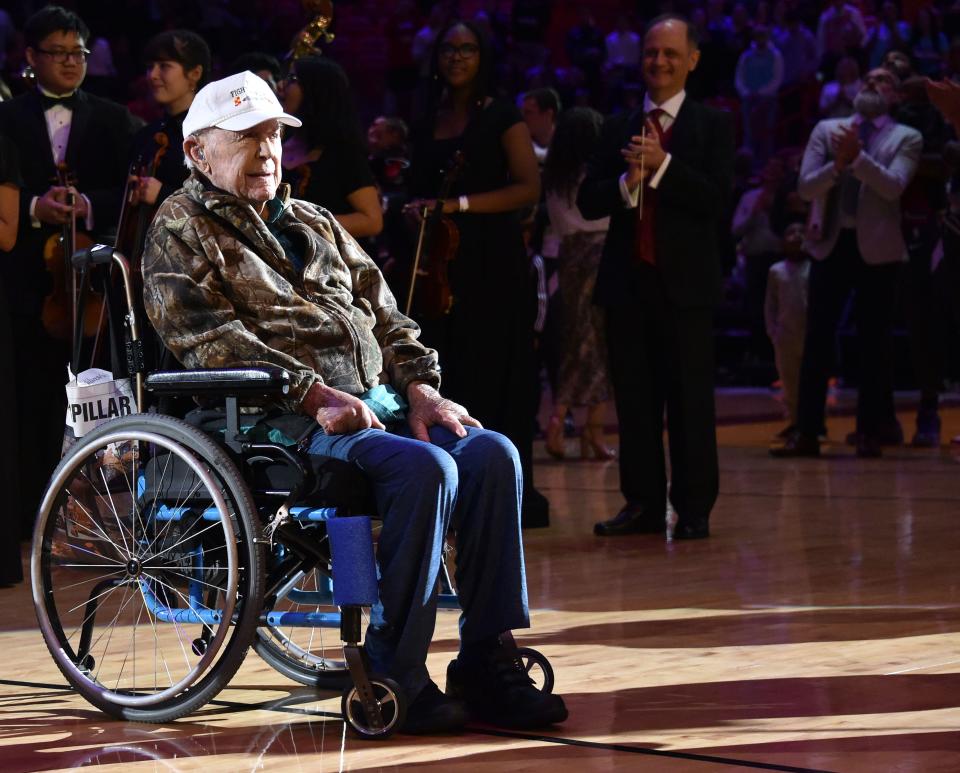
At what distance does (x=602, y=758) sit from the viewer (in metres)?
2.81

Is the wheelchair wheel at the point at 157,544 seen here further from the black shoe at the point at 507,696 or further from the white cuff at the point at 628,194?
the white cuff at the point at 628,194

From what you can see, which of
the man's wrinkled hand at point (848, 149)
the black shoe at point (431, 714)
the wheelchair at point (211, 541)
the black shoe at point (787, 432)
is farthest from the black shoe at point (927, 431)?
the black shoe at point (431, 714)

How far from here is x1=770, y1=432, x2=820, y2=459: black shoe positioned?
7.64 metres

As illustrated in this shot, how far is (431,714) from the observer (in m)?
2.96

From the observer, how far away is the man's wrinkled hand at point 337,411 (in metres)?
3.08

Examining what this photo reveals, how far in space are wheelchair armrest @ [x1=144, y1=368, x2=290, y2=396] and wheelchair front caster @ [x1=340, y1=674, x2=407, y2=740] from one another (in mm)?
518

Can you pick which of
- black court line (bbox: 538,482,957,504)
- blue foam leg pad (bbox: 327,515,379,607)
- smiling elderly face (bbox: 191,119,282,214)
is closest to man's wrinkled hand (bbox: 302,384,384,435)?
blue foam leg pad (bbox: 327,515,379,607)

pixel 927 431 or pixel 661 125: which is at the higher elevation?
pixel 661 125

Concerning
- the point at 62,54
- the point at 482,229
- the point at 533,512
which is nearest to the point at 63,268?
the point at 62,54

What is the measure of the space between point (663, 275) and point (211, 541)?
7.98ft

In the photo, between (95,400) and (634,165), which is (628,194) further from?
(95,400)

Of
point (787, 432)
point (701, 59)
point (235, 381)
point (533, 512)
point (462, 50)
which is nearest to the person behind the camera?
point (235, 381)

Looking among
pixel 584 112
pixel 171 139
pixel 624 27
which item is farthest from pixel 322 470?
pixel 624 27

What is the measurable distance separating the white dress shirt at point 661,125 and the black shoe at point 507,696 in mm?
2486
